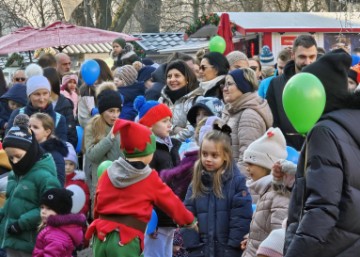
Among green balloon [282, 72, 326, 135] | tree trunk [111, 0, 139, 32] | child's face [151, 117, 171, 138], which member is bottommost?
tree trunk [111, 0, 139, 32]

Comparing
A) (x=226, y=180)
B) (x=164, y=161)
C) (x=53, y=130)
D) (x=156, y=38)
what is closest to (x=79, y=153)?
(x=53, y=130)

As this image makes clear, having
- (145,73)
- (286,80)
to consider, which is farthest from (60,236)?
(145,73)

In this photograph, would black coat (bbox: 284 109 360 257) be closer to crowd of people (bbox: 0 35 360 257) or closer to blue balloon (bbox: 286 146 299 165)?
crowd of people (bbox: 0 35 360 257)

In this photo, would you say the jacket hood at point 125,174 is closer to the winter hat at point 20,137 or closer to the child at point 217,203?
the child at point 217,203

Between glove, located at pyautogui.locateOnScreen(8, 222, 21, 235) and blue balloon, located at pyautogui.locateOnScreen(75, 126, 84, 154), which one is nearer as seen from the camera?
glove, located at pyautogui.locateOnScreen(8, 222, 21, 235)

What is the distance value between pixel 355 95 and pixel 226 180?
239 centimetres

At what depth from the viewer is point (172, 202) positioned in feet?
22.0

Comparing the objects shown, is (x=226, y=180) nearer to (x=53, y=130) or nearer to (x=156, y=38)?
(x=53, y=130)

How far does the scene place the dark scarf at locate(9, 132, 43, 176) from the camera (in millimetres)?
8039

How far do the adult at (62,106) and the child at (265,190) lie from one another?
440cm

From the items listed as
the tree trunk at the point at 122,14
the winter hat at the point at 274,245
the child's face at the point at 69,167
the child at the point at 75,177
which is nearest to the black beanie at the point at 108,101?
the child at the point at 75,177

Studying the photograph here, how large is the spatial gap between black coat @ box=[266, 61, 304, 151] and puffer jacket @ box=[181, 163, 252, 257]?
1311 mm

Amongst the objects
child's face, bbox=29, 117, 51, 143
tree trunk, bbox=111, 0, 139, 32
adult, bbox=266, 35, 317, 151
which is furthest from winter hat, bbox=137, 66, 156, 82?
tree trunk, bbox=111, 0, 139, 32

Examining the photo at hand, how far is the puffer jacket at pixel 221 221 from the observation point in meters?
7.07
